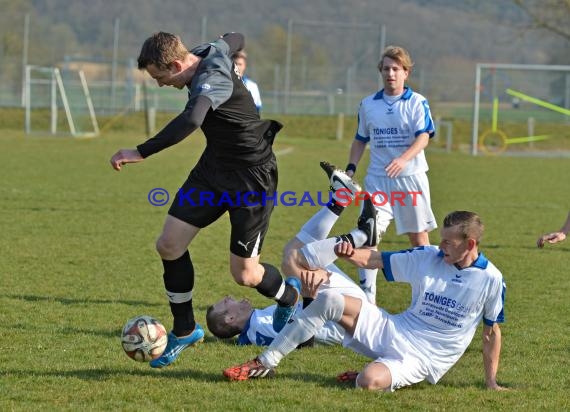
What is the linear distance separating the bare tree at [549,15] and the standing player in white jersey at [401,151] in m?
29.5

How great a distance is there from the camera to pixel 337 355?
19.0ft

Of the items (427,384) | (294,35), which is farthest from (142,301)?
(294,35)

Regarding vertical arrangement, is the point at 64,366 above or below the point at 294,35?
below

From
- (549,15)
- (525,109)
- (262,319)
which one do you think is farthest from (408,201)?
(549,15)

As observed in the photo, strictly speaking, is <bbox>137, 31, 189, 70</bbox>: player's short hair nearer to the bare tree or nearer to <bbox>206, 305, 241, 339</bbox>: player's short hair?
<bbox>206, 305, 241, 339</bbox>: player's short hair

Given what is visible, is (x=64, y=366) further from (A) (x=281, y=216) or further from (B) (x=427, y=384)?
(A) (x=281, y=216)

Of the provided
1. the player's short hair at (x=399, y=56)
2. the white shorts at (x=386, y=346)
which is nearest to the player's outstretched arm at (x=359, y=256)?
the white shorts at (x=386, y=346)

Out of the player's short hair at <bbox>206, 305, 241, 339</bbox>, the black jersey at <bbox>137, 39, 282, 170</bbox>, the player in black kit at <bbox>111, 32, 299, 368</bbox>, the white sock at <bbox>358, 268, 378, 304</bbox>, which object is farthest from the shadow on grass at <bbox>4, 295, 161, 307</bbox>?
the black jersey at <bbox>137, 39, 282, 170</bbox>

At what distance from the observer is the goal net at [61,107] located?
30391 millimetres

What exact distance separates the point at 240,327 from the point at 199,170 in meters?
1.08

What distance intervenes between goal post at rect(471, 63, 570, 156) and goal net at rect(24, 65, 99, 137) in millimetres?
12817

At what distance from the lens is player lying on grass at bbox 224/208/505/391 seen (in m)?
4.91

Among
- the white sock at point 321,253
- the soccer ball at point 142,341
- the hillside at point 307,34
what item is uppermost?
the hillside at point 307,34
